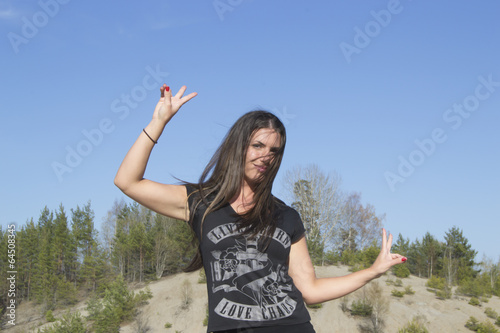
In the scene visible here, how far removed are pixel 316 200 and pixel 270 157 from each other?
34610 mm

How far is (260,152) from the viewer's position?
8.12 feet

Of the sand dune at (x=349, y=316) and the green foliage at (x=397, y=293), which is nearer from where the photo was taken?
the sand dune at (x=349, y=316)

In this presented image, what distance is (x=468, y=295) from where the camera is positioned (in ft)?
91.4

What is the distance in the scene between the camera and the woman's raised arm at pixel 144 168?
7.04 ft

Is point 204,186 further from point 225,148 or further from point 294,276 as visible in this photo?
point 294,276

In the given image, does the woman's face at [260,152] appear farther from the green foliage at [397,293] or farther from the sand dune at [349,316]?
the green foliage at [397,293]

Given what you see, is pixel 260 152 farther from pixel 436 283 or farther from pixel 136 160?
pixel 436 283

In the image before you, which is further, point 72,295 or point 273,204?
point 72,295

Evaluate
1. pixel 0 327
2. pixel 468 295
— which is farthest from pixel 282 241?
pixel 0 327

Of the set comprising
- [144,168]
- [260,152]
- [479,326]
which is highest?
[260,152]

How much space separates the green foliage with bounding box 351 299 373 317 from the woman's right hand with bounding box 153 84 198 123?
998 inches

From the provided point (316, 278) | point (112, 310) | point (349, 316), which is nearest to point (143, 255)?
point (112, 310)

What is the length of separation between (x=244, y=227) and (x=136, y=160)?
0.63 m

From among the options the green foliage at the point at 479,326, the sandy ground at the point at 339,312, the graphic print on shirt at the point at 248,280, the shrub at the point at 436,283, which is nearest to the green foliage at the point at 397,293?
the sandy ground at the point at 339,312
